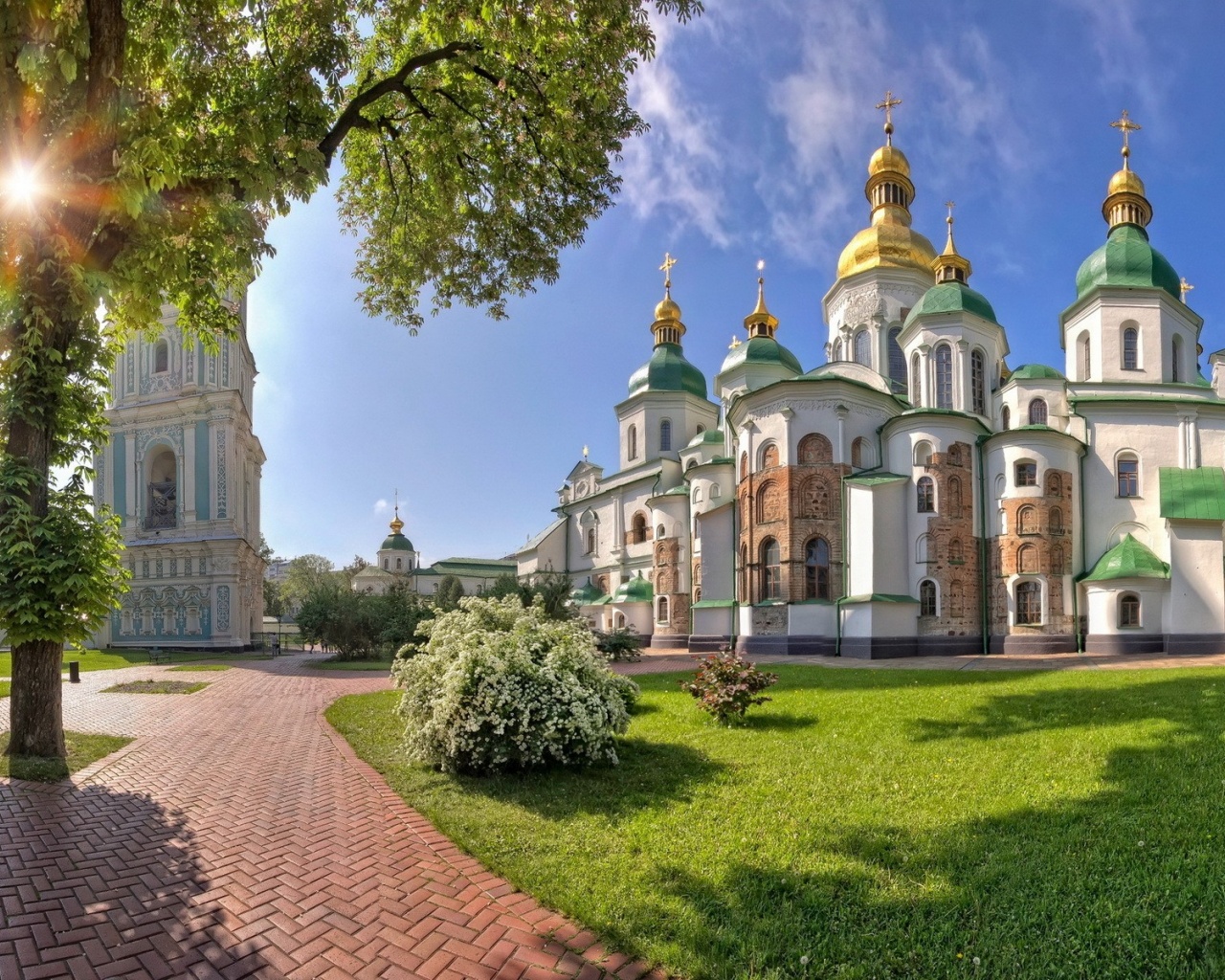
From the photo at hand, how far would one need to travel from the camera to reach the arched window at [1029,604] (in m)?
24.0

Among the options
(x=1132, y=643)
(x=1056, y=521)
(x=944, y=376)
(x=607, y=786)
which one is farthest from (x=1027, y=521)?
(x=607, y=786)

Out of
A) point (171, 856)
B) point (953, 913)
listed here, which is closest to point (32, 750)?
point (171, 856)

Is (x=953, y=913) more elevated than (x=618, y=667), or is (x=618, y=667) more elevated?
(x=953, y=913)

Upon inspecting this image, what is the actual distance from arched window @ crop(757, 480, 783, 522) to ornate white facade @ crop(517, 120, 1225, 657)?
0.23 ft

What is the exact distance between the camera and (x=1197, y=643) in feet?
72.2

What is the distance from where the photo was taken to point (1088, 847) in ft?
15.9

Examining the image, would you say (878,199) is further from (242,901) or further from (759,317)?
(242,901)

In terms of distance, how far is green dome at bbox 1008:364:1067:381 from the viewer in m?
26.6

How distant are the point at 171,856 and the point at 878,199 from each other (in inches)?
1558

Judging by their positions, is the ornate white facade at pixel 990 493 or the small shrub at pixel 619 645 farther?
the ornate white facade at pixel 990 493

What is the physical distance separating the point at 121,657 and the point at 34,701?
25046 millimetres

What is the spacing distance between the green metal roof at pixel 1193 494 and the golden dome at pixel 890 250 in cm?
1499

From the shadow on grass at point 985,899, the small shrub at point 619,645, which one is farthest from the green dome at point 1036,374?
the shadow on grass at point 985,899

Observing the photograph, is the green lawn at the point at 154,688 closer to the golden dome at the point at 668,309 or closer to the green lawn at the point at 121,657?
the green lawn at the point at 121,657
